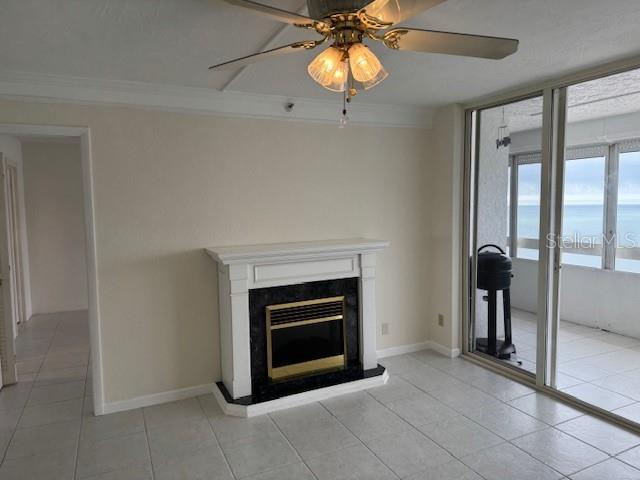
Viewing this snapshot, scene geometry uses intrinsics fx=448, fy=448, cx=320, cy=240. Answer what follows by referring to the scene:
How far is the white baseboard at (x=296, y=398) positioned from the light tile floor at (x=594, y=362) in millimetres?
1308

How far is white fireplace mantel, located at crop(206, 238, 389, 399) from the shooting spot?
3.27 m

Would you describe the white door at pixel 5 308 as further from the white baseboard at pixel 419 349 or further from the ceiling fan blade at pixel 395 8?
the ceiling fan blade at pixel 395 8

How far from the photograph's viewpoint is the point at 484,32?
227 cm

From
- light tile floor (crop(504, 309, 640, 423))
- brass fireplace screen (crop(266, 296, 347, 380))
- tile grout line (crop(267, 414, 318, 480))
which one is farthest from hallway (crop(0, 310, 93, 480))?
light tile floor (crop(504, 309, 640, 423))

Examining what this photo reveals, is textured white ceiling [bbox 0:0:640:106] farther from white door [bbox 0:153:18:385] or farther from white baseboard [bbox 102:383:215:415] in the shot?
white baseboard [bbox 102:383:215:415]

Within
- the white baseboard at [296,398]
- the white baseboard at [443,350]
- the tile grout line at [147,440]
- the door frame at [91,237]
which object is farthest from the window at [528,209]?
the door frame at [91,237]

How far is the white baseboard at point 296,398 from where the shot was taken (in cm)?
317

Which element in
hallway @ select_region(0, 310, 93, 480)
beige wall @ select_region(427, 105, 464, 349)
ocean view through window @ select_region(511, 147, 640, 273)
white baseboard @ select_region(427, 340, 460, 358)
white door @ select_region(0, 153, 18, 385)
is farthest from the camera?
white baseboard @ select_region(427, 340, 460, 358)

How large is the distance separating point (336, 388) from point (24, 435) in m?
2.14

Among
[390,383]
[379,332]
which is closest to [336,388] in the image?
[390,383]

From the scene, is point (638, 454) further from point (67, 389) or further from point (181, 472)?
point (67, 389)

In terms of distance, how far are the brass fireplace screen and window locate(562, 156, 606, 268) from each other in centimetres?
180

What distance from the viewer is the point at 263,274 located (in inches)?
132

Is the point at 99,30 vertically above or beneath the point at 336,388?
above
